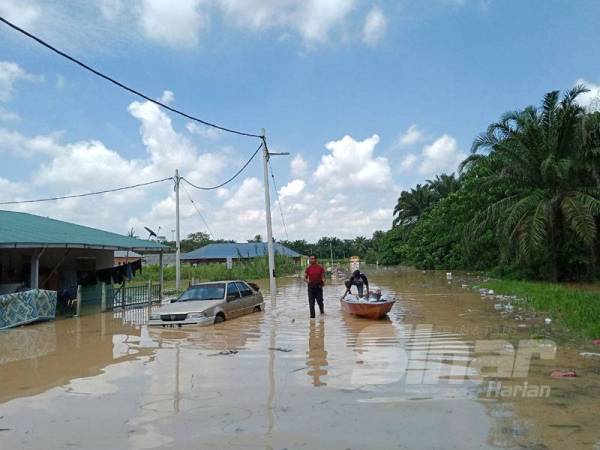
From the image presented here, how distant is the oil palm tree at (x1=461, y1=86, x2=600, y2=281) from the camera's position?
80.2 feet

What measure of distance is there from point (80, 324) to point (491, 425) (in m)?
13.7

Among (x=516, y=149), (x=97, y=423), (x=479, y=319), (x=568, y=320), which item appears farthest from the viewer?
(x=516, y=149)

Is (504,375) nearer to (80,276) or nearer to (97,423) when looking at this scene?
(97,423)

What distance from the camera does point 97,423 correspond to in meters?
5.92

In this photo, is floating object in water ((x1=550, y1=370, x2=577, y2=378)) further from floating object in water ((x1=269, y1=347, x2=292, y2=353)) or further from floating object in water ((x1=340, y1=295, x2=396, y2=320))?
floating object in water ((x1=340, y1=295, x2=396, y2=320))

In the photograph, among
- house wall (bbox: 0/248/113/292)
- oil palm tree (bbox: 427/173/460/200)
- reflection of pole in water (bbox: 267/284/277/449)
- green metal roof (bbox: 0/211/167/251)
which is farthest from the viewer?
oil palm tree (bbox: 427/173/460/200)

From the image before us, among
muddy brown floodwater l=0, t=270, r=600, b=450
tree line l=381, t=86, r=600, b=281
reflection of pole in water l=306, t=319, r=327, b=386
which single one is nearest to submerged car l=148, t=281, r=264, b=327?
muddy brown floodwater l=0, t=270, r=600, b=450

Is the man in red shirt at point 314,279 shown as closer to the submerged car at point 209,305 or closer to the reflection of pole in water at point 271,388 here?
the submerged car at point 209,305

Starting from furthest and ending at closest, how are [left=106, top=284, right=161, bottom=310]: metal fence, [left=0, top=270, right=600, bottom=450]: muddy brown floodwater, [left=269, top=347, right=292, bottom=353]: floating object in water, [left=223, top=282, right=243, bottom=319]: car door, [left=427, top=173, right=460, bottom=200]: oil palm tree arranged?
[left=427, top=173, right=460, bottom=200]: oil palm tree → [left=106, top=284, right=161, bottom=310]: metal fence → [left=223, top=282, right=243, bottom=319]: car door → [left=269, top=347, right=292, bottom=353]: floating object in water → [left=0, top=270, right=600, bottom=450]: muddy brown floodwater

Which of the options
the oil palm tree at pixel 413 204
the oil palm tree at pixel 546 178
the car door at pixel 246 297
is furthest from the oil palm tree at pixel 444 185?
the car door at pixel 246 297

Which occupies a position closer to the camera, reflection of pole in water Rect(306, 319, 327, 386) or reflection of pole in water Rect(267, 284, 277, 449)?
reflection of pole in water Rect(267, 284, 277, 449)

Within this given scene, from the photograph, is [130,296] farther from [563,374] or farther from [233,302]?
[563,374]

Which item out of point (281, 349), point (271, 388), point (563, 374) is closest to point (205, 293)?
point (281, 349)

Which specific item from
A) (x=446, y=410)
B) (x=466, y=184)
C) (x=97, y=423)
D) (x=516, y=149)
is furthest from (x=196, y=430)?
(x=466, y=184)
